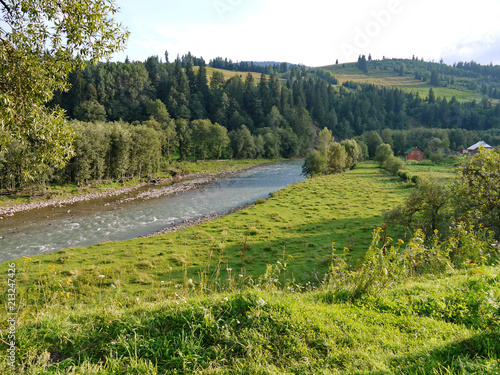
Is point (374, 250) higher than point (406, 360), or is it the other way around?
point (374, 250)

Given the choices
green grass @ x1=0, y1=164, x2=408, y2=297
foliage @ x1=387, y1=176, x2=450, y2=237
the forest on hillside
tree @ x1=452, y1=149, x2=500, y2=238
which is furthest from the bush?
tree @ x1=452, y1=149, x2=500, y2=238

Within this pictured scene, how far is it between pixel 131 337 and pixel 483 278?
7.02m

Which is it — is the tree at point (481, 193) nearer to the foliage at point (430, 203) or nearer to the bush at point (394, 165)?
the foliage at point (430, 203)

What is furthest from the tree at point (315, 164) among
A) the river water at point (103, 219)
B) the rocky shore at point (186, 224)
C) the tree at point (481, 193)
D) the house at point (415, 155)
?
the house at point (415, 155)

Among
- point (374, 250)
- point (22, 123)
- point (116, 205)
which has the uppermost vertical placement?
point (22, 123)

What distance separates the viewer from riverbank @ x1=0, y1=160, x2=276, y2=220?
123ft

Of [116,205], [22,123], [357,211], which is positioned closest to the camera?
[22,123]

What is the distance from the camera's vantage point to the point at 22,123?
22.8 ft

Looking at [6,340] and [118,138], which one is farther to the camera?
[118,138]

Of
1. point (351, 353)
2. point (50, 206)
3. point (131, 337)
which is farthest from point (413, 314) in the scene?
point (50, 206)

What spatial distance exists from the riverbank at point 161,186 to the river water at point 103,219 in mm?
1983

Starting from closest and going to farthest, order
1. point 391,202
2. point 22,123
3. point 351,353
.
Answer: point 351,353
point 22,123
point 391,202

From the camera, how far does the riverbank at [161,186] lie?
37562 millimetres

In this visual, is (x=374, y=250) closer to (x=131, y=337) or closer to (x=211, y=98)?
(x=131, y=337)
